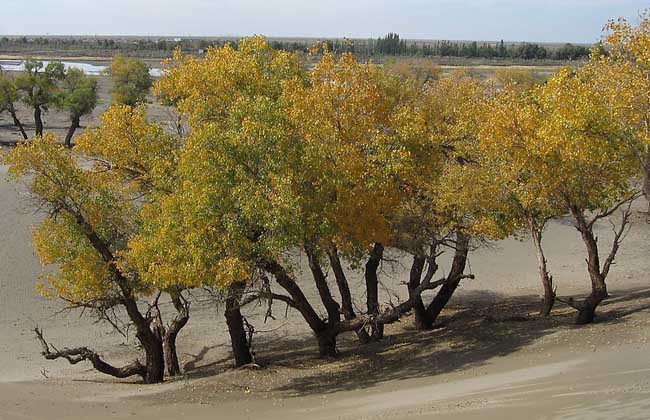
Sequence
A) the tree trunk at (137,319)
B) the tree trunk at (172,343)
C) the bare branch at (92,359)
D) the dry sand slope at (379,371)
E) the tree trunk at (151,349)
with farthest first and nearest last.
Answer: the tree trunk at (172,343), the tree trunk at (151,349), the bare branch at (92,359), the tree trunk at (137,319), the dry sand slope at (379,371)

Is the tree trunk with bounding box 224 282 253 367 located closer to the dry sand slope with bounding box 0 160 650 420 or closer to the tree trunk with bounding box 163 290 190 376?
the dry sand slope with bounding box 0 160 650 420

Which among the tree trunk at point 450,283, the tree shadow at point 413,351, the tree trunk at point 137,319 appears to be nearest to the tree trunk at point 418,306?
the tree trunk at point 450,283

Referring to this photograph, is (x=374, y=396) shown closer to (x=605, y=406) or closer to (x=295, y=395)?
(x=295, y=395)

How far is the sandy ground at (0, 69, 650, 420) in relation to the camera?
11.8 metres

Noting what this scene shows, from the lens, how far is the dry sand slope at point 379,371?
38.5 ft

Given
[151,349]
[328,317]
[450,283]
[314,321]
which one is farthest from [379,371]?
[450,283]

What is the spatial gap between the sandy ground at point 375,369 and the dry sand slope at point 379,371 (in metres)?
0.03

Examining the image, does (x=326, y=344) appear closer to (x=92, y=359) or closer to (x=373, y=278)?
(x=373, y=278)

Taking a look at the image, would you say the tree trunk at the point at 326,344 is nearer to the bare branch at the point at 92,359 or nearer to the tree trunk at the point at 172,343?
the tree trunk at the point at 172,343

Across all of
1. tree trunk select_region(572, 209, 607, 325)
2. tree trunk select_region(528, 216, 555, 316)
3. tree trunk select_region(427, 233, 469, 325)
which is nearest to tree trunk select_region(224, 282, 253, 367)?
tree trunk select_region(427, 233, 469, 325)

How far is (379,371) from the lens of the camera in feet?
51.1

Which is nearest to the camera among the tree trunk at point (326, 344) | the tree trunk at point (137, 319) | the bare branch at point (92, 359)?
the tree trunk at point (137, 319)

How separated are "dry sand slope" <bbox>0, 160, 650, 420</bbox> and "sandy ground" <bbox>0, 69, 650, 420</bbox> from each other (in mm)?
34

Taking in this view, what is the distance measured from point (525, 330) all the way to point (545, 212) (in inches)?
111
